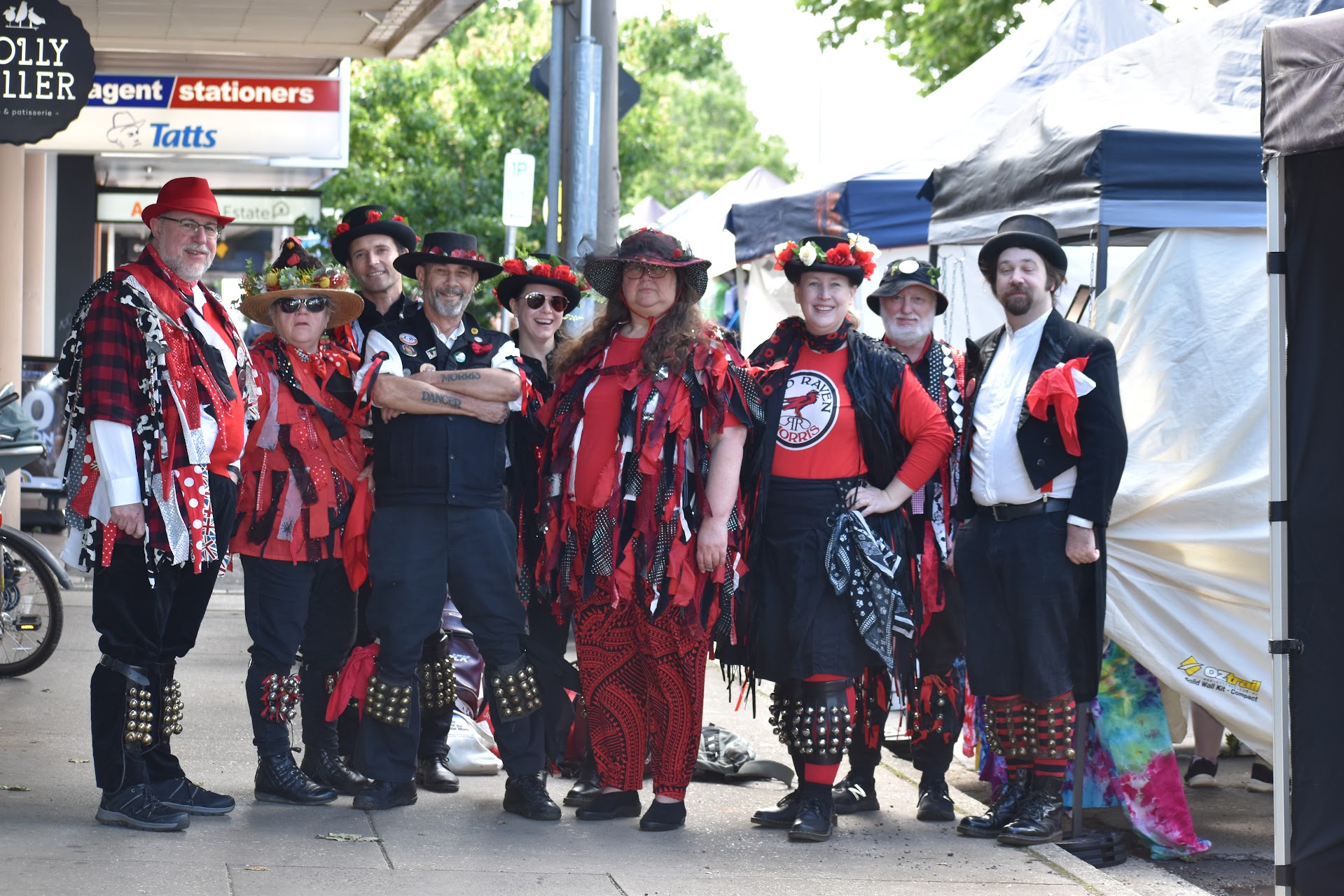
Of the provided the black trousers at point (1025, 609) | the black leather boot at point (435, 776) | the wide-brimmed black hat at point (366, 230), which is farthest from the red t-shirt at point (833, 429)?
the black leather boot at point (435, 776)

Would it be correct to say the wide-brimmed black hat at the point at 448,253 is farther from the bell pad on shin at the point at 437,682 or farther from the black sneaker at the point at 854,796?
the black sneaker at the point at 854,796

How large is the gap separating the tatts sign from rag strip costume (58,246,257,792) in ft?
20.0

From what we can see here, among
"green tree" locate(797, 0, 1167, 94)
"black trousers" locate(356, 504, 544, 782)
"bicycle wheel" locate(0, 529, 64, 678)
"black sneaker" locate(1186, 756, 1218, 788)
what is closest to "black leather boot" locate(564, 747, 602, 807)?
"black trousers" locate(356, 504, 544, 782)

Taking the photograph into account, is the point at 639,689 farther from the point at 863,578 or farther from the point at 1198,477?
the point at 1198,477

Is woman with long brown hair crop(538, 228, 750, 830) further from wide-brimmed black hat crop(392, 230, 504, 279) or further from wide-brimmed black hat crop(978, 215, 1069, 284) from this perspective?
wide-brimmed black hat crop(978, 215, 1069, 284)

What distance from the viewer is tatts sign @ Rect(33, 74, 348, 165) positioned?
10781 millimetres

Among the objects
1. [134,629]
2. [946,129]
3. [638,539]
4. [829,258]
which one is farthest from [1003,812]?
[946,129]

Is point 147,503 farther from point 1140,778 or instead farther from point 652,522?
point 1140,778

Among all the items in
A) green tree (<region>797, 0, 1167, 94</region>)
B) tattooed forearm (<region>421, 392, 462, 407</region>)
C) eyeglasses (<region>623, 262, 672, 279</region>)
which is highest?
green tree (<region>797, 0, 1167, 94</region>)

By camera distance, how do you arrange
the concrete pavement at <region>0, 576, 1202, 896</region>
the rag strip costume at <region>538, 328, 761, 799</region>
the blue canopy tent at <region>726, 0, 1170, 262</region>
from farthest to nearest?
the blue canopy tent at <region>726, 0, 1170, 262</region> → the rag strip costume at <region>538, 328, 761, 799</region> → the concrete pavement at <region>0, 576, 1202, 896</region>

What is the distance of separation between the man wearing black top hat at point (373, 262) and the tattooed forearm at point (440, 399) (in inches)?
26.2

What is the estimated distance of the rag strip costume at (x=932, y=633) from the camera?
19.3 feet

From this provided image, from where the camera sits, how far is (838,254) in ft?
18.6

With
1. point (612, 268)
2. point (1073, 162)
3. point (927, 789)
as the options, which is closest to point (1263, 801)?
point (927, 789)
